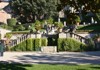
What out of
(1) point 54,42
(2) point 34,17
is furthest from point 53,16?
(1) point 54,42

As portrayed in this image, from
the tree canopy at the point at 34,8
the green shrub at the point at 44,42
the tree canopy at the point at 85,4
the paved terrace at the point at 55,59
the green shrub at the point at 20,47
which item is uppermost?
the tree canopy at the point at 34,8

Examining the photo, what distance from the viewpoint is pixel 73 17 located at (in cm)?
1084

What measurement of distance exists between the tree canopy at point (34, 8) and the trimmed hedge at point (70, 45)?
36.9 meters

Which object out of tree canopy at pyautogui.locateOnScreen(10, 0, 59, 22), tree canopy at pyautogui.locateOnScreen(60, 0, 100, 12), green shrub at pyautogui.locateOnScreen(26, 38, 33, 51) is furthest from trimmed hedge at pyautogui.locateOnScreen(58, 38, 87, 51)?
tree canopy at pyautogui.locateOnScreen(10, 0, 59, 22)

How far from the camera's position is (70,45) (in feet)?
108

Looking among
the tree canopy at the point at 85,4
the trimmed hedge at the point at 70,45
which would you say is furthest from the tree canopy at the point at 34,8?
the tree canopy at the point at 85,4

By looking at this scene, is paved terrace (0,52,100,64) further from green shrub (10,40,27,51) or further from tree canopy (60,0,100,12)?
tree canopy (60,0,100,12)

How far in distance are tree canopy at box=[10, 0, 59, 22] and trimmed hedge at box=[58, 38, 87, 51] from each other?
121ft

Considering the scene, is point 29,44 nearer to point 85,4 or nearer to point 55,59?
point 55,59

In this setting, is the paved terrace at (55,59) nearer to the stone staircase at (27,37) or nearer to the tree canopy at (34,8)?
the stone staircase at (27,37)

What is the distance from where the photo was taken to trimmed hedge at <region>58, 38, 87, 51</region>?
32.7 metres

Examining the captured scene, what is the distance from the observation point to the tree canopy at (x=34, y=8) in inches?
2766

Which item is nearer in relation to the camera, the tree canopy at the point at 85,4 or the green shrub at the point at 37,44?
the tree canopy at the point at 85,4

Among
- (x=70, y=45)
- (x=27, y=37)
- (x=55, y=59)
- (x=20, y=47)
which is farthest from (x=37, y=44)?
(x=55, y=59)
